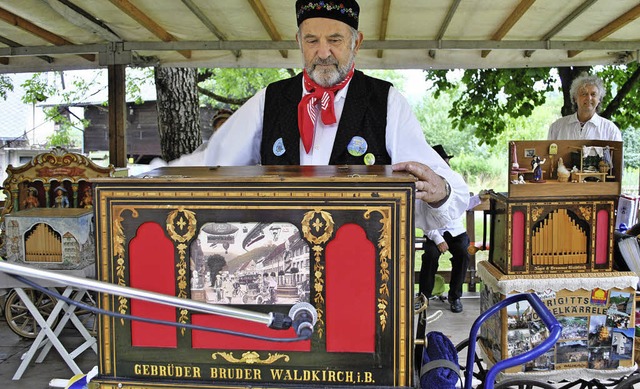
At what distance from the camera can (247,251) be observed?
125 cm

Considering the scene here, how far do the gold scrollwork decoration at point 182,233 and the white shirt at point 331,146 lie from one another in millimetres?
595

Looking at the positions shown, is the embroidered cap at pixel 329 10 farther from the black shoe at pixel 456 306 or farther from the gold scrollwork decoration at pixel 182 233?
the black shoe at pixel 456 306

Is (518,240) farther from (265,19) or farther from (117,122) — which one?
(117,122)

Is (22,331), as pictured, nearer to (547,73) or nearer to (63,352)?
(63,352)

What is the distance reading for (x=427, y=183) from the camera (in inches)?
59.6

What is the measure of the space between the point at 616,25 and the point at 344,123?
3.01m

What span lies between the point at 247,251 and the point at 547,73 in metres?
7.47

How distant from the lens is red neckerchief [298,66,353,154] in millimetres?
1981

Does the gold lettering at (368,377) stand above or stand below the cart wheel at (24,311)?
above

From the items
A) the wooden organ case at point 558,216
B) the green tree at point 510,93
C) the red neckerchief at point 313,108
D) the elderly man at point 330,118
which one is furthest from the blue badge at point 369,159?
the green tree at point 510,93

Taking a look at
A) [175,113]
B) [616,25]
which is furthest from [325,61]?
[175,113]

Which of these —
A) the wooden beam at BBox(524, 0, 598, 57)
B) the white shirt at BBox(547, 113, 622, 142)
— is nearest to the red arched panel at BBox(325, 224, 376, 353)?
the wooden beam at BBox(524, 0, 598, 57)

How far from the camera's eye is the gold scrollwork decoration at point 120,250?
4.19 feet

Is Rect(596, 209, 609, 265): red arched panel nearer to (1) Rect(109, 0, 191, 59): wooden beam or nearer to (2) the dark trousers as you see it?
(2) the dark trousers
